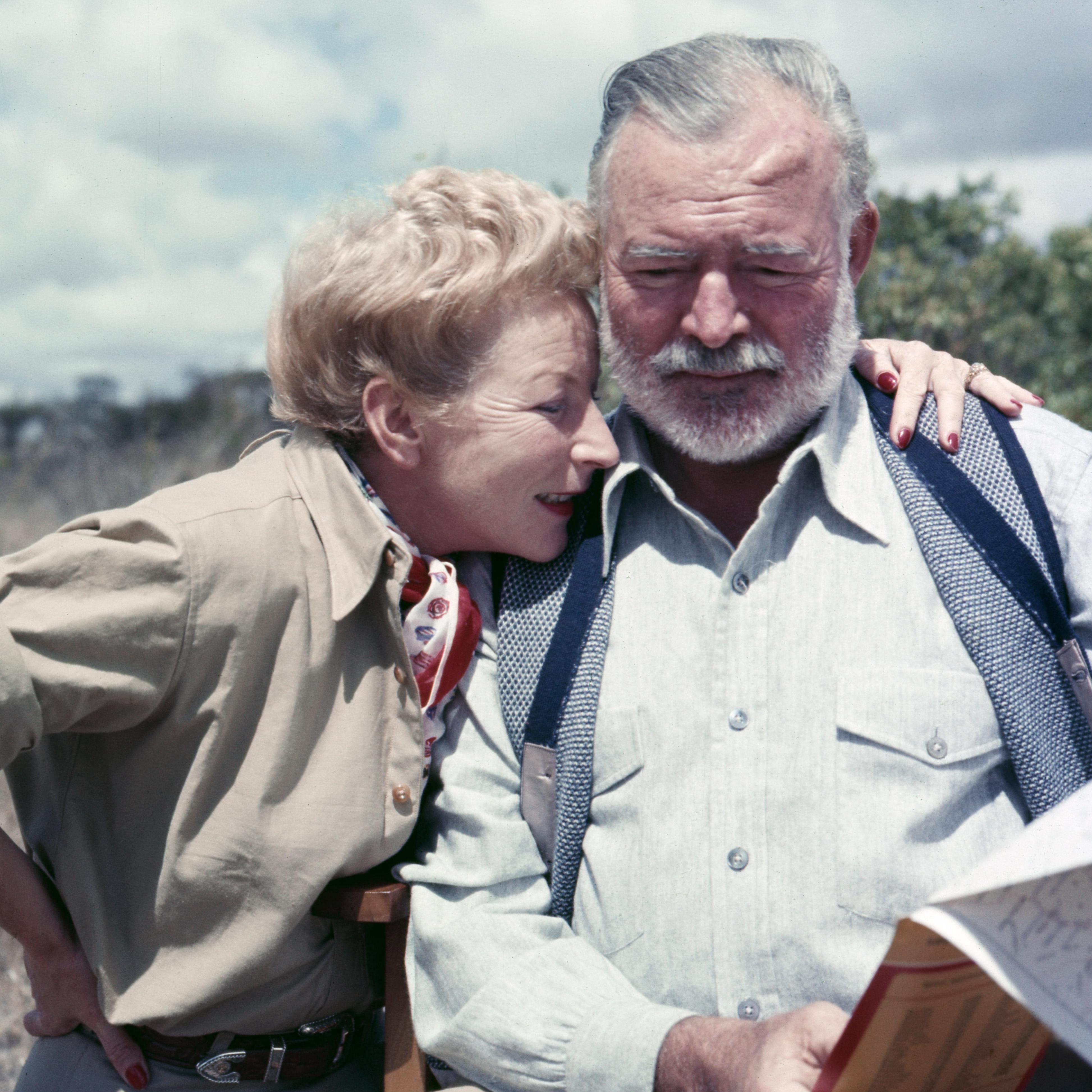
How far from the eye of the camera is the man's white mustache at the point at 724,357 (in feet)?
7.50

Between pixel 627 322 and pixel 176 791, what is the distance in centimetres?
120

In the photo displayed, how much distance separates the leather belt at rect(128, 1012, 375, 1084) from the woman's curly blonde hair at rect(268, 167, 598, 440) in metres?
1.14

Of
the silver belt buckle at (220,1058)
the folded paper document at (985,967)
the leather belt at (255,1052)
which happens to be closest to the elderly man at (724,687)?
the leather belt at (255,1052)

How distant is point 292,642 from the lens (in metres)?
2.05

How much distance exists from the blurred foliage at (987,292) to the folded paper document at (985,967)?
7.18 m

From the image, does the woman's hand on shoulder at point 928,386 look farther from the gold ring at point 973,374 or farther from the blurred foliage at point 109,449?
the blurred foliage at point 109,449

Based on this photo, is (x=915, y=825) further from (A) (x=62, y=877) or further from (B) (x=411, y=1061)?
(A) (x=62, y=877)

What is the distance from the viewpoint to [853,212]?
239 cm

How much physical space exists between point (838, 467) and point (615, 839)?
825 millimetres

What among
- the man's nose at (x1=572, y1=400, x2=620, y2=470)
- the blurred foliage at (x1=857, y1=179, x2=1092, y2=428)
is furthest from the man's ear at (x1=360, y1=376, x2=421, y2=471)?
the blurred foliage at (x1=857, y1=179, x2=1092, y2=428)

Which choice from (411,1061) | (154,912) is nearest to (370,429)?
(154,912)

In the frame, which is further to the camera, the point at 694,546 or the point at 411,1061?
the point at 694,546

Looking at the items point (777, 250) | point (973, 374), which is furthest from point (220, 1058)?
point (973, 374)

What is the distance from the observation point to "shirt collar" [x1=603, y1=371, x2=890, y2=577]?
2.25 m
